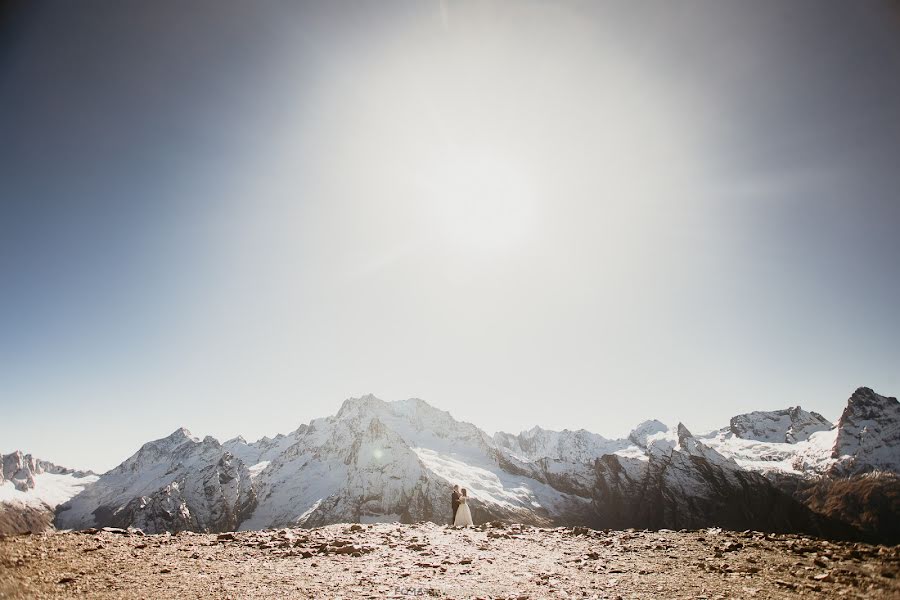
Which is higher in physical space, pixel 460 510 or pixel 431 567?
pixel 431 567

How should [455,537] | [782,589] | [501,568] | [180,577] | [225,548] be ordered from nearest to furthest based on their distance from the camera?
1. [782,589]
2. [180,577]
3. [501,568]
4. [225,548]
5. [455,537]

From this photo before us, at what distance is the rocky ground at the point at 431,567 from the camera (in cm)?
1130

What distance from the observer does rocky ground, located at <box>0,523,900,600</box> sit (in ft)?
37.1

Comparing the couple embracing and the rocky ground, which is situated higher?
the rocky ground

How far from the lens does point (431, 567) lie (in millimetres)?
15391

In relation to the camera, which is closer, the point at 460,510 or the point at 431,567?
the point at 431,567

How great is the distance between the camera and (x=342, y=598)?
37.2 ft

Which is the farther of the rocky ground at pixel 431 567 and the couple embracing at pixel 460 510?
the couple embracing at pixel 460 510

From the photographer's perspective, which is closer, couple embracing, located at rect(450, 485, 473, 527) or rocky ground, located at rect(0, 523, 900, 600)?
rocky ground, located at rect(0, 523, 900, 600)

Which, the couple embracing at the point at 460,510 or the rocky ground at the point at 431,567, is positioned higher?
the rocky ground at the point at 431,567

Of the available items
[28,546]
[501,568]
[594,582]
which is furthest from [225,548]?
[594,582]

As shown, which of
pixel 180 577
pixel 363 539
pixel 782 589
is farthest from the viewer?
pixel 363 539

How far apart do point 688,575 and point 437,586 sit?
8.40m

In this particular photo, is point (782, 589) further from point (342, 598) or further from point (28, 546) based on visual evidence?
point (28, 546)
